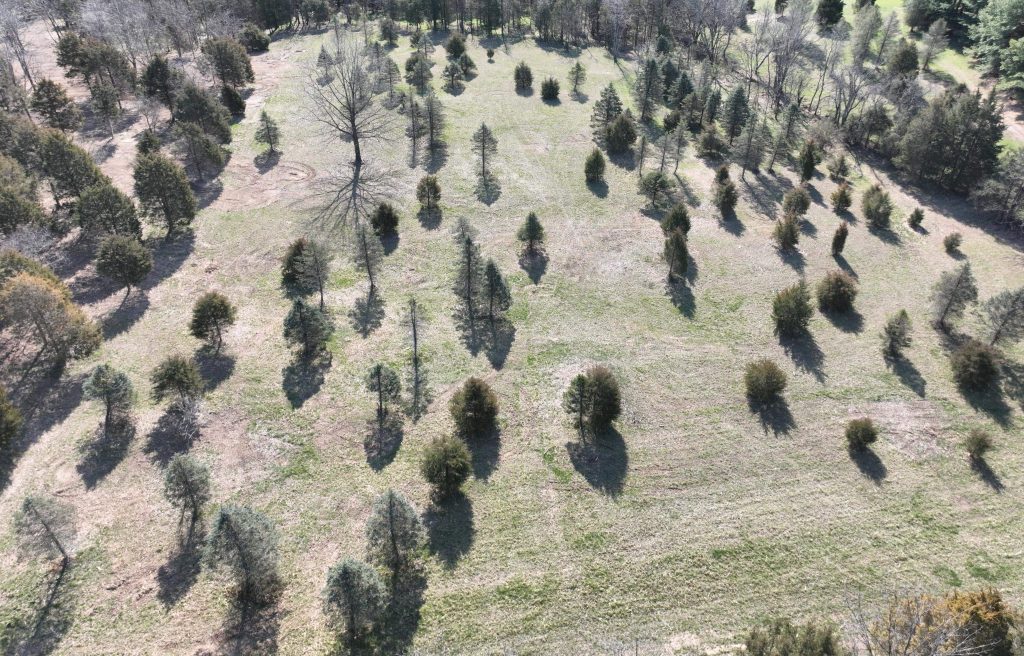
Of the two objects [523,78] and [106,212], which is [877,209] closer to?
[523,78]

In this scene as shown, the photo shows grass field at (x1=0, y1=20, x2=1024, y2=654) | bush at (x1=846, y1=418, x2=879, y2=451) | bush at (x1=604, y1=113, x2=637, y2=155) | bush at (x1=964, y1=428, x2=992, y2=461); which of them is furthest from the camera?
bush at (x1=604, y1=113, x2=637, y2=155)

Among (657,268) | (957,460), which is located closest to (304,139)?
(657,268)

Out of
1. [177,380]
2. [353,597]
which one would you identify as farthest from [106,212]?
[353,597]

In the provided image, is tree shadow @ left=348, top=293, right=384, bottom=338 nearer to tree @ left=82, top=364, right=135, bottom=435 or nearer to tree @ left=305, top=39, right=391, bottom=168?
tree @ left=82, top=364, right=135, bottom=435

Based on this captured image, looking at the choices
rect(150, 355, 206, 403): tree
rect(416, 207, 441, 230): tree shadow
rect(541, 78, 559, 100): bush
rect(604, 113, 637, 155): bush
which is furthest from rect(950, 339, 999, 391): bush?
rect(541, 78, 559, 100): bush

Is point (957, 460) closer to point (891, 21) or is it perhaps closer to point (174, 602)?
point (174, 602)
